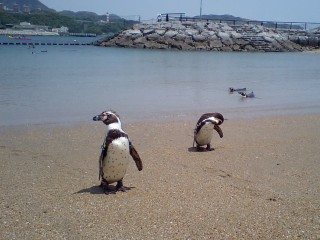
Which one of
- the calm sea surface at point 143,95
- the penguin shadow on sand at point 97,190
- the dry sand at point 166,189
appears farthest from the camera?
the calm sea surface at point 143,95

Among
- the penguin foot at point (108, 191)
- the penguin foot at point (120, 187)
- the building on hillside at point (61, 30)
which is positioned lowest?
the penguin foot at point (108, 191)

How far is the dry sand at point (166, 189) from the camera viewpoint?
5090 mm

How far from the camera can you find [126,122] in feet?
41.1

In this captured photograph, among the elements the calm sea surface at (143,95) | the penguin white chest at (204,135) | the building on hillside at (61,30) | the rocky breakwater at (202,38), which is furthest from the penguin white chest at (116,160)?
the building on hillside at (61,30)

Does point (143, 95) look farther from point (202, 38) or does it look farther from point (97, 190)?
point (202, 38)

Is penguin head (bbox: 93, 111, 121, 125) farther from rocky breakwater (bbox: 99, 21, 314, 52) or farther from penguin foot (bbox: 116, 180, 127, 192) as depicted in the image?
rocky breakwater (bbox: 99, 21, 314, 52)

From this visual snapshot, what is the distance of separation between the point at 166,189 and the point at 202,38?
54117mm

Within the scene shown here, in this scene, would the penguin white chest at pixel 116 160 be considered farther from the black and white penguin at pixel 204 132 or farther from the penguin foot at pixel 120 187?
the black and white penguin at pixel 204 132

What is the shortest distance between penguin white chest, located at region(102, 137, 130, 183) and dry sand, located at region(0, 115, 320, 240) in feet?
0.91

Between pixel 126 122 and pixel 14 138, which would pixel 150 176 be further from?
pixel 126 122

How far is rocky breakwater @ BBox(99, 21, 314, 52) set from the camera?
58344 mm

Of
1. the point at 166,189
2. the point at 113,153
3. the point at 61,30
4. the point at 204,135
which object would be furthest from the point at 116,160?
the point at 61,30

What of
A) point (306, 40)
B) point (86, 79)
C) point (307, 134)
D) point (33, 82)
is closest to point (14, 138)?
point (307, 134)

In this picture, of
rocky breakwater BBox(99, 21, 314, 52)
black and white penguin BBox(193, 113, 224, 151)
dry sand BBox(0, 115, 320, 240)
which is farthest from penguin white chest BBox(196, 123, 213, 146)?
rocky breakwater BBox(99, 21, 314, 52)
